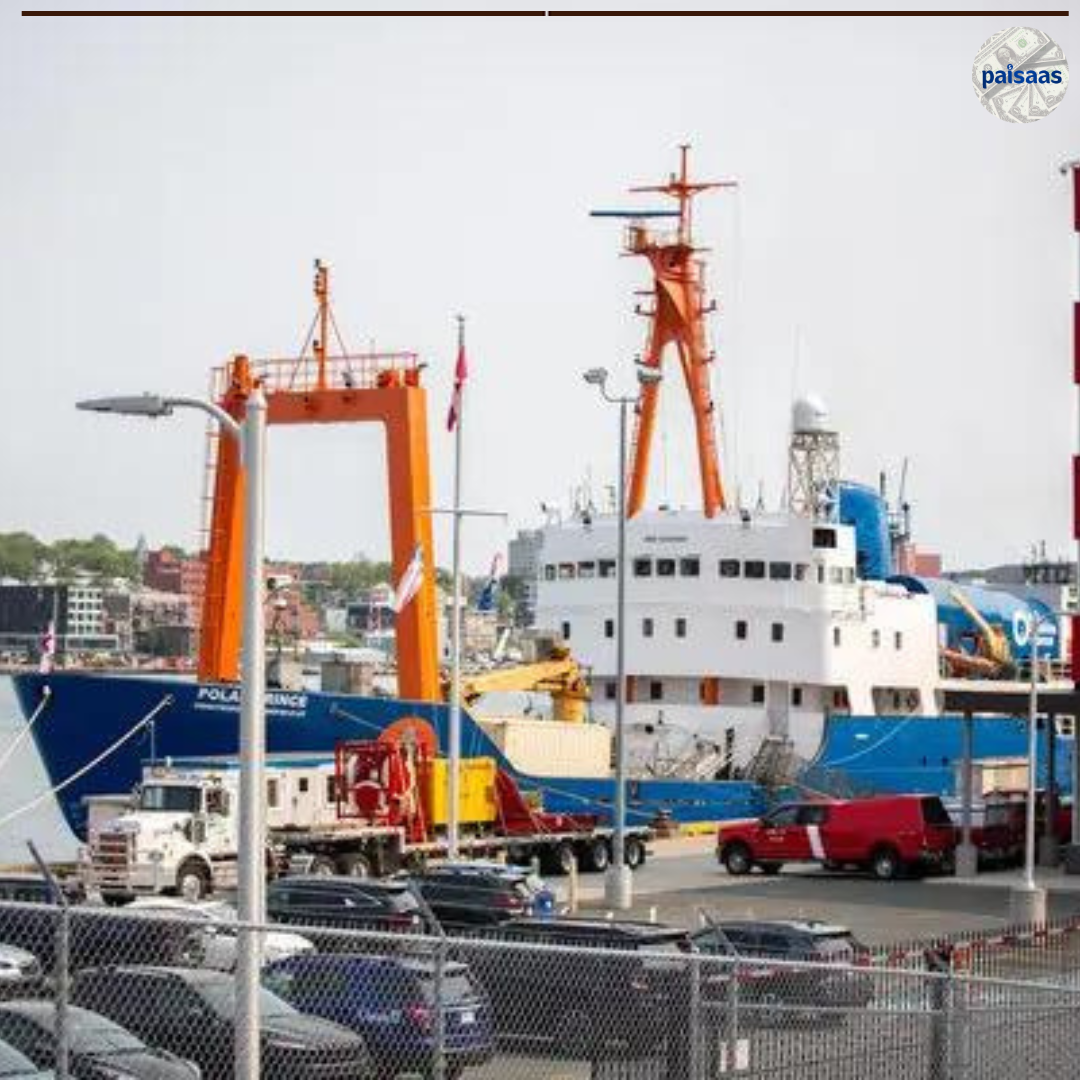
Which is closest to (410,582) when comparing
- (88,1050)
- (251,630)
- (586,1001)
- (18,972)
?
(18,972)

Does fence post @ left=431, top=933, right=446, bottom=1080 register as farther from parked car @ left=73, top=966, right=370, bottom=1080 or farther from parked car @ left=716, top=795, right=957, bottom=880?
parked car @ left=716, top=795, right=957, bottom=880

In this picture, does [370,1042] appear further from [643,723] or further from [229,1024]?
[643,723]

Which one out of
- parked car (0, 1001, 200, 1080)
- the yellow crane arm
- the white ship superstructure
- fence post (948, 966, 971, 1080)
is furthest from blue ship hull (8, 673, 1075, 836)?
parked car (0, 1001, 200, 1080)

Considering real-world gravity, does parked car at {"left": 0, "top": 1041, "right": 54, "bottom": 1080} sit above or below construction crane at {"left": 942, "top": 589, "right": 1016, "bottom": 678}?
below

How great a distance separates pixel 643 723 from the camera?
5806cm

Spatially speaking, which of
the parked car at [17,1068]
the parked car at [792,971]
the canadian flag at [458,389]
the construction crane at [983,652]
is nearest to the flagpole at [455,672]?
the canadian flag at [458,389]

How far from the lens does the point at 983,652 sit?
77750 mm

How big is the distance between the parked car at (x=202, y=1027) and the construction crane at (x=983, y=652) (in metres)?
59.2

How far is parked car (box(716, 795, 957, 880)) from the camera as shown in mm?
41281

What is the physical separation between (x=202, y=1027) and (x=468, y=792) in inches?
1162

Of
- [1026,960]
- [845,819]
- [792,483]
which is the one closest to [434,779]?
[845,819]

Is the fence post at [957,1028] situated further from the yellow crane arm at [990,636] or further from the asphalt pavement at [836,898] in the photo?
the yellow crane arm at [990,636]

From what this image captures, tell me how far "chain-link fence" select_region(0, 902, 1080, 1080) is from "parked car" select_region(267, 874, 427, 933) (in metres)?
7.31

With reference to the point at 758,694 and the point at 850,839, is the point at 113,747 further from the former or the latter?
the point at 758,694
